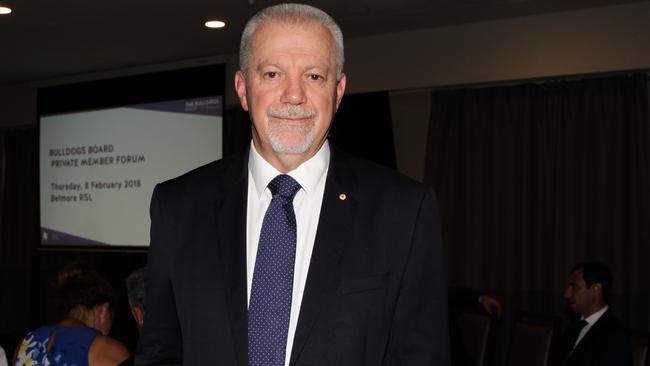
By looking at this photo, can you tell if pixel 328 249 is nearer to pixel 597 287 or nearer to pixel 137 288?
pixel 137 288

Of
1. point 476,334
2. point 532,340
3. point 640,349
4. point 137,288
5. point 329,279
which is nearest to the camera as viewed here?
point 329,279

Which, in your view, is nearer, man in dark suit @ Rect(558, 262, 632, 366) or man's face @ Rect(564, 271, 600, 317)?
man in dark suit @ Rect(558, 262, 632, 366)

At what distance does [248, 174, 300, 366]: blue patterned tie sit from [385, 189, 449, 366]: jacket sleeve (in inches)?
7.0

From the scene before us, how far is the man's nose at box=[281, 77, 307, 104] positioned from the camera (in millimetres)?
1311

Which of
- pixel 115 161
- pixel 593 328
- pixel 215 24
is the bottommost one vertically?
pixel 593 328

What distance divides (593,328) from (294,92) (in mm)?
3789

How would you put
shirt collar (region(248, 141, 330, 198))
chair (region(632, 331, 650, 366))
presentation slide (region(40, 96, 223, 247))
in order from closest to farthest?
shirt collar (region(248, 141, 330, 198))
chair (region(632, 331, 650, 366))
presentation slide (region(40, 96, 223, 247))

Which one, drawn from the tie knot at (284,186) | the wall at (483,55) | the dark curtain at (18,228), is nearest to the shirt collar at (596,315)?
the wall at (483,55)

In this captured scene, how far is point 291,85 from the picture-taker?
4.33 ft

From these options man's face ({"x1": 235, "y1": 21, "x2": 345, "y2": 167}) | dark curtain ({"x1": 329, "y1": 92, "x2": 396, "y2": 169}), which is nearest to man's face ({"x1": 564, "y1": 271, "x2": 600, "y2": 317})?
dark curtain ({"x1": 329, "y1": 92, "x2": 396, "y2": 169})

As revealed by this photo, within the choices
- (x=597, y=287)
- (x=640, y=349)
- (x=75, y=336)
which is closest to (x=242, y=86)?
(x=75, y=336)

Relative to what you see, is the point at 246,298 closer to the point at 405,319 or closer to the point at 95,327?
the point at 405,319

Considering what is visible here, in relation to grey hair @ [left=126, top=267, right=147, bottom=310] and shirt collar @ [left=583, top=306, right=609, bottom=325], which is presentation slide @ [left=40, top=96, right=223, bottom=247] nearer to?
shirt collar @ [left=583, top=306, right=609, bottom=325]

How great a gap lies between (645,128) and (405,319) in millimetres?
4953
